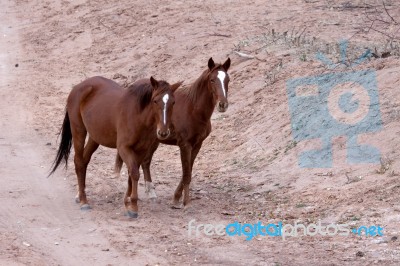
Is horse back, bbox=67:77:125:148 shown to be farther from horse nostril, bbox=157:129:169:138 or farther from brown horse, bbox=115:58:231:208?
horse nostril, bbox=157:129:169:138

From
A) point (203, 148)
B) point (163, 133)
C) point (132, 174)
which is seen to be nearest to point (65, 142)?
point (132, 174)

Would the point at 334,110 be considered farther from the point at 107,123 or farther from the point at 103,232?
the point at 103,232

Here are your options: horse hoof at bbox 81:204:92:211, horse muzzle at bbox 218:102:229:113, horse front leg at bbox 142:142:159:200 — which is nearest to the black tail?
horse hoof at bbox 81:204:92:211

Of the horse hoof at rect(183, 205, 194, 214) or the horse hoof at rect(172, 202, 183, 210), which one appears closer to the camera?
the horse hoof at rect(183, 205, 194, 214)

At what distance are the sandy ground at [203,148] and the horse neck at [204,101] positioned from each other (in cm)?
121

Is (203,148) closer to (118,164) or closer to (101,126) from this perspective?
(118,164)

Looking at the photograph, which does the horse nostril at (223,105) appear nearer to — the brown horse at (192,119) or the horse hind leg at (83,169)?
the brown horse at (192,119)

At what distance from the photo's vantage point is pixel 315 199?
1053 cm

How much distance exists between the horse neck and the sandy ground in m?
1.21

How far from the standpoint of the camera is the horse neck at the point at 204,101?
36.3ft

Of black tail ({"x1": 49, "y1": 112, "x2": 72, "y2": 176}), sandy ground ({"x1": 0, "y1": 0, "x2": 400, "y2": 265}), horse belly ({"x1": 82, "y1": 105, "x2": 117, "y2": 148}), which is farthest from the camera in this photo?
black tail ({"x1": 49, "y1": 112, "x2": 72, "y2": 176})

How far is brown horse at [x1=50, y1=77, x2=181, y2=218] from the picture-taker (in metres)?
10.1

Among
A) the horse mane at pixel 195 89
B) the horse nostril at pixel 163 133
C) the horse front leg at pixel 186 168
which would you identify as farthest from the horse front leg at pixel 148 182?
the horse nostril at pixel 163 133

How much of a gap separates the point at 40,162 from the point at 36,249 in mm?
4442
